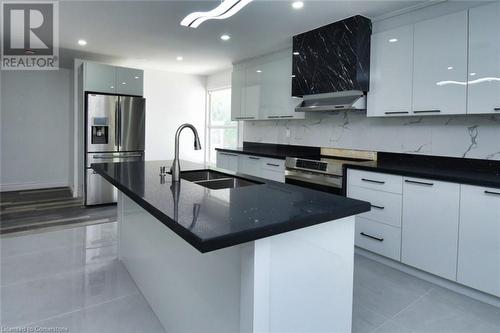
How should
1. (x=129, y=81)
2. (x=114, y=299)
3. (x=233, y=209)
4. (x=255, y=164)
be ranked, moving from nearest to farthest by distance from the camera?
1. (x=233, y=209)
2. (x=114, y=299)
3. (x=255, y=164)
4. (x=129, y=81)

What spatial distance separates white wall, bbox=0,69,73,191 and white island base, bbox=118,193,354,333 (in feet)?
17.8

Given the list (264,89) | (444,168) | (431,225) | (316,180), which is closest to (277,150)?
(264,89)

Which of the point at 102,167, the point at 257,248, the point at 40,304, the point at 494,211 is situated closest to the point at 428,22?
the point at 494,211

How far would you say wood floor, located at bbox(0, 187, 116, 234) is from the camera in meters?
3.86

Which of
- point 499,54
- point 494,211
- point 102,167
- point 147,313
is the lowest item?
point 147,313

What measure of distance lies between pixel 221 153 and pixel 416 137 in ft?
9.43

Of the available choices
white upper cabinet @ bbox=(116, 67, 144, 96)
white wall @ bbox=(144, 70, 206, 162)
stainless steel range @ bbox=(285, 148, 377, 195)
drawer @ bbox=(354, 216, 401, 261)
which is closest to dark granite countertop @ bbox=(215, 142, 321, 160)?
stainless steel range @ bbox=(285, 148, 377, 195)

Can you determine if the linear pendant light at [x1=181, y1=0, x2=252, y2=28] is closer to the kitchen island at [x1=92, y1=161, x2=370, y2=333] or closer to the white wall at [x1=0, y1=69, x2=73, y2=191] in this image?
the kitchen island at [x1=92, y1=161, x2=370, y2=333]

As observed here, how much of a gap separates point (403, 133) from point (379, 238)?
1114mm

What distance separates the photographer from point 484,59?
2.36 m

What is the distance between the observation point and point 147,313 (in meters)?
2.05

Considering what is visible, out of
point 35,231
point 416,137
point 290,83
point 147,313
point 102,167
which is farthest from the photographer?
point 290,83

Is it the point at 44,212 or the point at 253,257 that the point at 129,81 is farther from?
the point at 253,257

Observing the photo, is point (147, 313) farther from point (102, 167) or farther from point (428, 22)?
point (428, 22)
